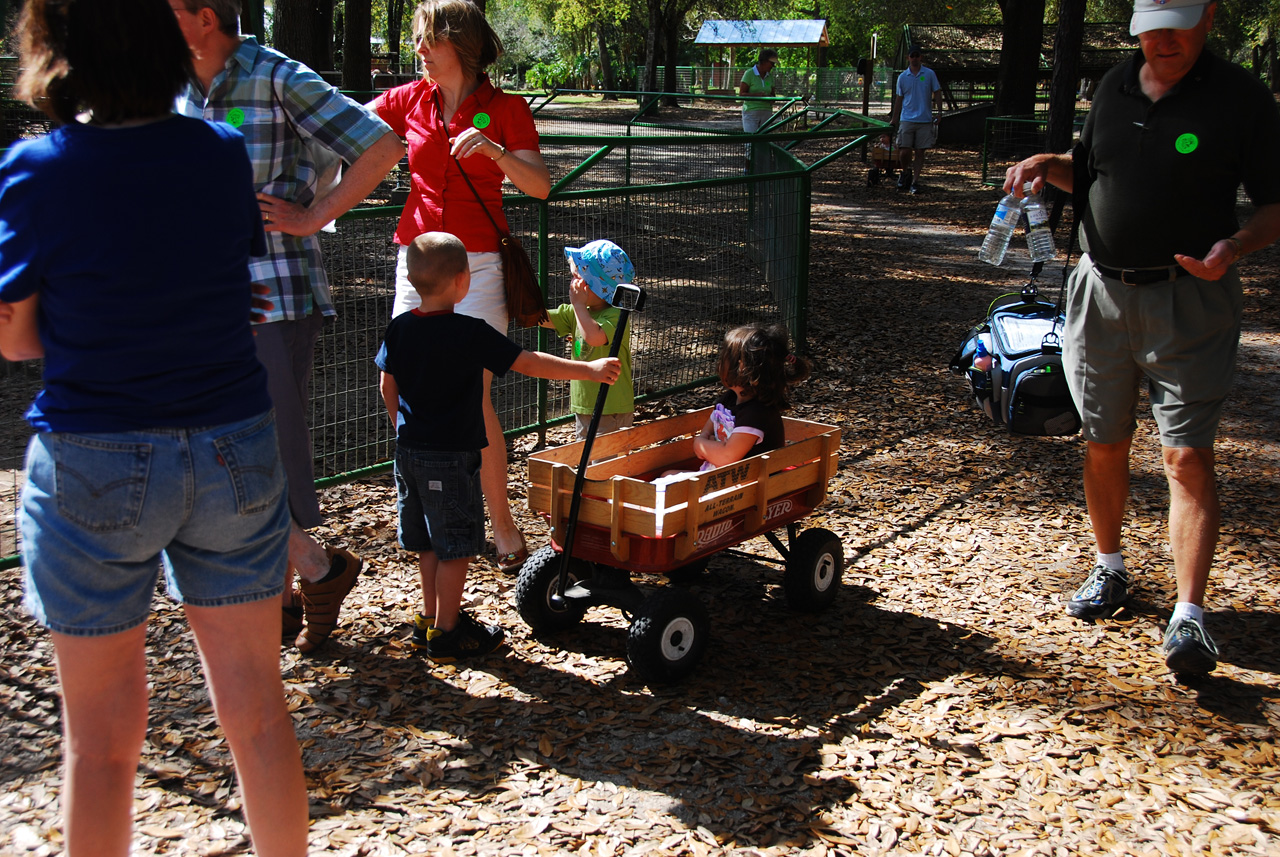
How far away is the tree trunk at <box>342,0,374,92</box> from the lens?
16.1 meters

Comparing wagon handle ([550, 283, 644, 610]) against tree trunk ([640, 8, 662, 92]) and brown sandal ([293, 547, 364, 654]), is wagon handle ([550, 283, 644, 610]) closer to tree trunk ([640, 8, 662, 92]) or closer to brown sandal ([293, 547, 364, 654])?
brown sandal ([293, 547, 364, 654])

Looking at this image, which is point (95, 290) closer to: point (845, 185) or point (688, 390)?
point (688, 390)

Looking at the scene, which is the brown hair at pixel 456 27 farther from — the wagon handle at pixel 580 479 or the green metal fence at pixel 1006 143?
Answer: the green metal fence at pixel 1006 143

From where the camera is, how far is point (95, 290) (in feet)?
6.54

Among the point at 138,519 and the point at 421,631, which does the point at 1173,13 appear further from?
the point at 138,519

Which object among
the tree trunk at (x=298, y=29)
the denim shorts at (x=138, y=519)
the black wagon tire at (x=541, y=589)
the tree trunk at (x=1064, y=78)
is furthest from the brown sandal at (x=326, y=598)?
the tree trunk at (x=1064, y=78)

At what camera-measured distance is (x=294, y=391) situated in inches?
145

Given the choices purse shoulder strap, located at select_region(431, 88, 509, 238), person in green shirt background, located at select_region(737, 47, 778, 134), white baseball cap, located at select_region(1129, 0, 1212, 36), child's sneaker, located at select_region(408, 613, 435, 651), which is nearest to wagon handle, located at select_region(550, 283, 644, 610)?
child's sneaker, located at select_region(408, 613, 435, 651)

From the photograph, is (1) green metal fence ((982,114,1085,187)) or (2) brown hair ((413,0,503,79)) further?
(1) green metal fence ((982,114,1085,187))

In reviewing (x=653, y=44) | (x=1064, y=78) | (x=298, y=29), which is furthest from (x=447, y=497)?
(x=653, y=44)

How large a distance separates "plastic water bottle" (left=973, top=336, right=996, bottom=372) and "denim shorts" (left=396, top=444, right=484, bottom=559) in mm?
3766

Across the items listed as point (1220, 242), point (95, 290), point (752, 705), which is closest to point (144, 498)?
point (95, 290)

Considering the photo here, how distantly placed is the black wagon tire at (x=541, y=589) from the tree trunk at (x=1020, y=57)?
19.3 m

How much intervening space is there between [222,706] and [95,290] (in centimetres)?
87
